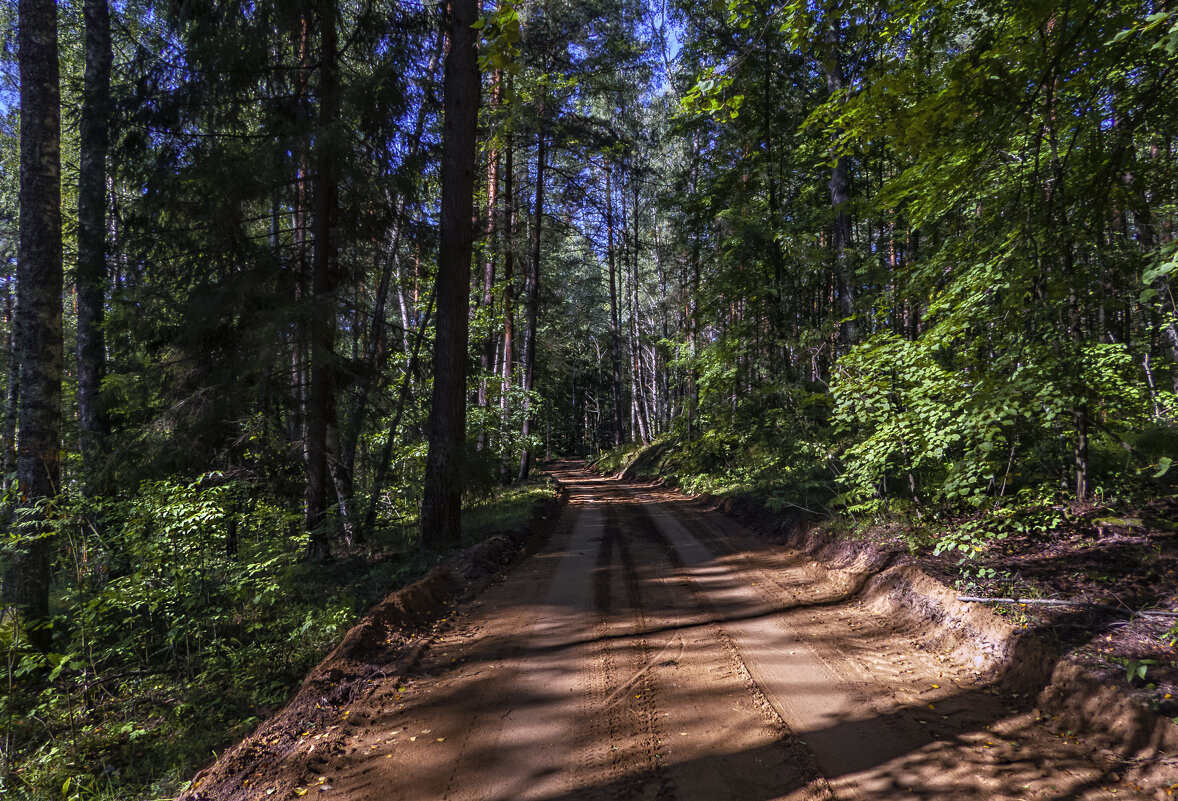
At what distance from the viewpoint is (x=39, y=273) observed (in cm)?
563

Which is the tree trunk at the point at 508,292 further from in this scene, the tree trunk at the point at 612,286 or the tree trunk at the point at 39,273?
the tree trunk at the point at 39,273

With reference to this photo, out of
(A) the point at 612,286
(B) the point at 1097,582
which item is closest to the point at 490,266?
(A) the point at 612,286

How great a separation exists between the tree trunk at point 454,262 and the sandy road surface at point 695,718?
8.36 feet

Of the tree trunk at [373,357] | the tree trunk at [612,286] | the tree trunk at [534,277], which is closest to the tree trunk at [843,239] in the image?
the tree trunk at [373,357]

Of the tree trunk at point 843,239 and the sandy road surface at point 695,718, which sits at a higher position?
the tree trunk at point 843,239

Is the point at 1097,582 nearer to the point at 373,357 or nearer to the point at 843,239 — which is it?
the point at 843,239

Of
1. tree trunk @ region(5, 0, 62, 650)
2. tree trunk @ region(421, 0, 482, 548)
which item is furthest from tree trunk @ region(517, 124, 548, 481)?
tree trunk @ region(5, 0, 62, 650)

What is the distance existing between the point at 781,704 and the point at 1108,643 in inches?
83.9

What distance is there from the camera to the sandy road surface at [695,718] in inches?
104

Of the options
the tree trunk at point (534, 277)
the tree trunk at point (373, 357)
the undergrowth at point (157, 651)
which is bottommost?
the undergrowth at point (157, 651)

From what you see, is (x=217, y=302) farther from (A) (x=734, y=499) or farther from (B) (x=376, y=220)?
(A) (x=734, y=499)

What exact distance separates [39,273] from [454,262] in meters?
4.53

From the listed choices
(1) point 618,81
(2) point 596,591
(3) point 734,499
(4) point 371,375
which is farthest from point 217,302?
(1) point 618,81

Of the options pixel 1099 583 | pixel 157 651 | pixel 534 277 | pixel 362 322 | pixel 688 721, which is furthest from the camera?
pixel 534 277
